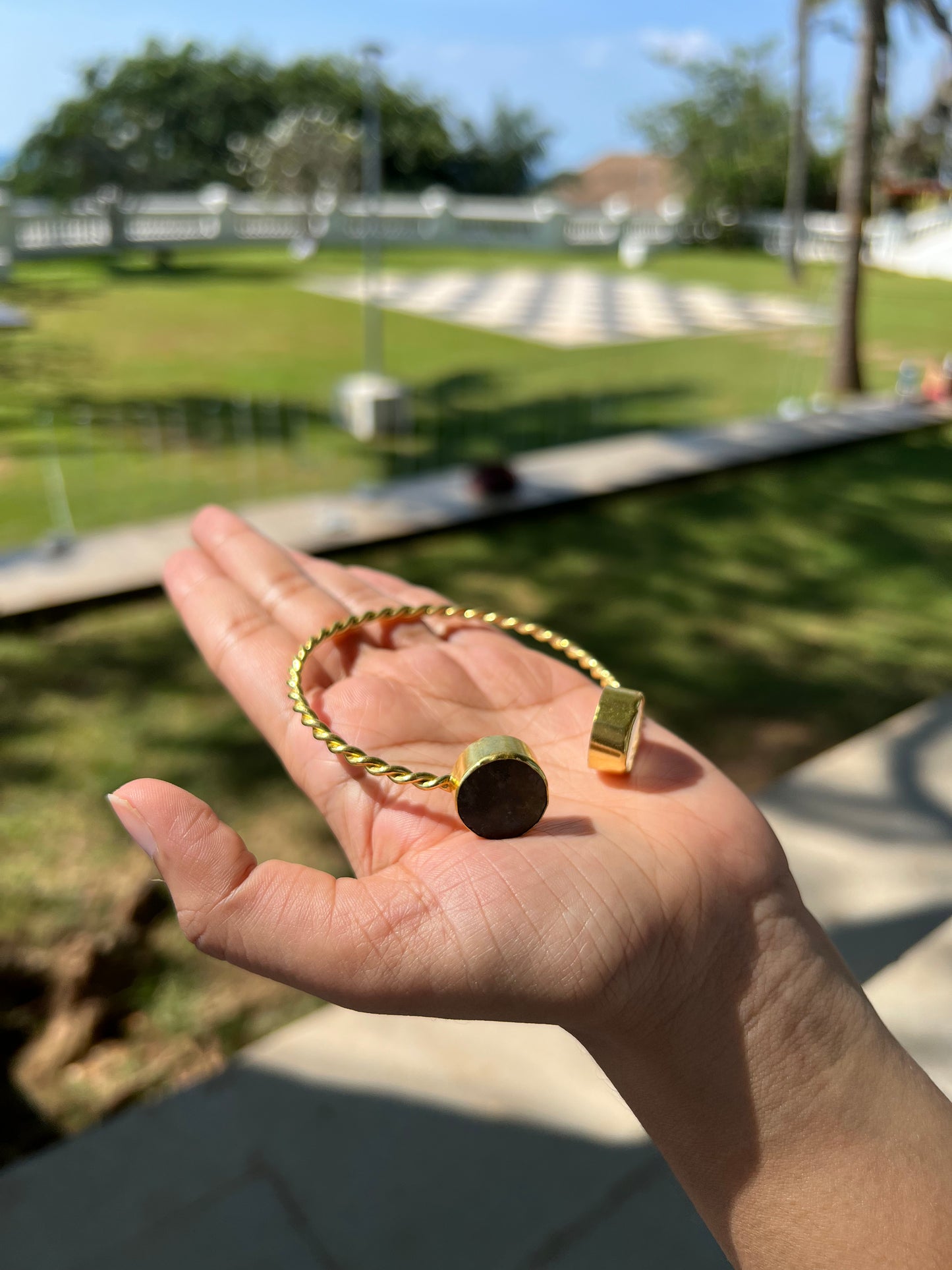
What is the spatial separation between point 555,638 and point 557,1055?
1025mm

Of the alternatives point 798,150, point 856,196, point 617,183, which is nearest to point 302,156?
point 798,150

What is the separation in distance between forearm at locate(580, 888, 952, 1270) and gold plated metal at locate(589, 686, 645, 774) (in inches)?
13.9

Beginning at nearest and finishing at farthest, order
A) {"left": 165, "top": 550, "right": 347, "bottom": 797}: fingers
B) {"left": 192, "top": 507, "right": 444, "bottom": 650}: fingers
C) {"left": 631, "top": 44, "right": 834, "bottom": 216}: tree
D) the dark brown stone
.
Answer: the dark brown stone → {"left": 165, "top": 550, "right": 347, "bottom": 797}: fingers → {"left": 192, "top": 507, "right": 444, "bottom": 650}: fingers → {"left": 631, "top": 44, "right": 834, "bottom": 216}: tree

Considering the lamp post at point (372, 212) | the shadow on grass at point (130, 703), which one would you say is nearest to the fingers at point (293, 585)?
the shadow on grass at point (130, 703)

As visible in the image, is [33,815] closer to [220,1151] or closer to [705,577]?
[220,1151]

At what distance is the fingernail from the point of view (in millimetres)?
1317

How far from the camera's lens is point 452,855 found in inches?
54.6

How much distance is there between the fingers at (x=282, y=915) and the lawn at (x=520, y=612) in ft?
4.59

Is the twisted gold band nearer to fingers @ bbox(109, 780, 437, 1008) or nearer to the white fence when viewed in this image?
fingers @ bbox(109, 780, 437, 1008)

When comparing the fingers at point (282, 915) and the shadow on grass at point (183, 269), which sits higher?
the shadow on grass at point (183, 269)

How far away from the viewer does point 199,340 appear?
10.3 meters

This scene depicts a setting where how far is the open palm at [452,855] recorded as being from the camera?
1.27 meters

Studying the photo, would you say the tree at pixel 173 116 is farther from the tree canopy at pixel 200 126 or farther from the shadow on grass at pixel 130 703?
the shadow on grass at pixel 130 703

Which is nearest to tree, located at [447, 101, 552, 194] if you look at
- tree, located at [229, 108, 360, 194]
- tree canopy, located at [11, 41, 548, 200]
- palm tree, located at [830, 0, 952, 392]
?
tree canopy, located at [11, 41, 548, 200]
